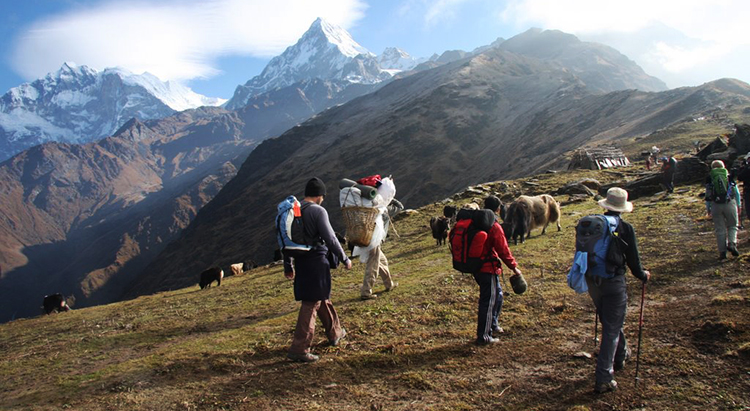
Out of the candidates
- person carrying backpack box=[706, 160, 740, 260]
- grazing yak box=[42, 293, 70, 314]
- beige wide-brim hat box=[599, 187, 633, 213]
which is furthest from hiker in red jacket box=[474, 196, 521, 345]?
grazing yak box=[42, 293, 70, 314]

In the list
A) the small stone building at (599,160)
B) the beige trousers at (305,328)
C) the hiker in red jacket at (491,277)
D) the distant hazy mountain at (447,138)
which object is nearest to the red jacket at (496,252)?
the hiker in red jacket at (491,277)

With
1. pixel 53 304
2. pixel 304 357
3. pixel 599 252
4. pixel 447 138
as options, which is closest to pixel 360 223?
pixel 304 357

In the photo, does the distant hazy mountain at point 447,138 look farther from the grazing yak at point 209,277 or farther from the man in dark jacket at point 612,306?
the man in dark jacket at point 612,306

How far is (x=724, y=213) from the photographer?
976 centimetres

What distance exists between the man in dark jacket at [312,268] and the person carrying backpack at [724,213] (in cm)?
923

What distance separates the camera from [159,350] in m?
8.31

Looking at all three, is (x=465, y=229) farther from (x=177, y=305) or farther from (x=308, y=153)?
(x=308, y=153)

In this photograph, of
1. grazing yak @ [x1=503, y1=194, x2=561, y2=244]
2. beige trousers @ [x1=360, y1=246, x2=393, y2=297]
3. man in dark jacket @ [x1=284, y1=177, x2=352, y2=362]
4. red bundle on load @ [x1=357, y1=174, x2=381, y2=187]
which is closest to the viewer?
man in dark jacket @ [x1=284, y1=177, x2=352, y2=362]

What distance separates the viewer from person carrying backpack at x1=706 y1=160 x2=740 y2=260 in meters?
9.66

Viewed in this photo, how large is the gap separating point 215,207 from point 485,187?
170982 millimetres

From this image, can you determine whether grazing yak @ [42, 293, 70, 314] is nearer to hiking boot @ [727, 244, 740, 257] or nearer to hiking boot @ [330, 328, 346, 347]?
hiking boot @ [330, 328, 346, 347]

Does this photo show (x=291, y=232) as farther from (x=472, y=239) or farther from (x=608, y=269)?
(x=608, y=269)

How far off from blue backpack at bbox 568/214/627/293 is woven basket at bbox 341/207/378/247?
451 centimetres

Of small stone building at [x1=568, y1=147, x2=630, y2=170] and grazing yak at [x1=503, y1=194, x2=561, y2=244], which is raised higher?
small stone building at [x1=568, y1=147, x2=630, y2=170]
